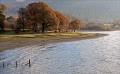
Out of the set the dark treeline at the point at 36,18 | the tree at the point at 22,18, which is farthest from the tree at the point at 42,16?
the tree at the point at 22,18

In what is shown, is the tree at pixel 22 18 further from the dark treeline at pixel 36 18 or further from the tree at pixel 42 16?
the tree at pixel 42 16

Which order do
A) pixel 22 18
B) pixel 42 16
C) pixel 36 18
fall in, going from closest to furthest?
pixel 42 16 → pixel 36 18 → pixel 22 18

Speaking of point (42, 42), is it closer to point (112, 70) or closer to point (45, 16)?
point (45, 16)

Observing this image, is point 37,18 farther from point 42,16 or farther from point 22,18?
point 22,18

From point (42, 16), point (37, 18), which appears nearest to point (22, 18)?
point (37, 18)

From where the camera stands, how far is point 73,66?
57469mm

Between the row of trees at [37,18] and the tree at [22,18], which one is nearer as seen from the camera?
the row of trees at [37,18]

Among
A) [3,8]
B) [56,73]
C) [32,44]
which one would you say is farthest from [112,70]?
[3,8]

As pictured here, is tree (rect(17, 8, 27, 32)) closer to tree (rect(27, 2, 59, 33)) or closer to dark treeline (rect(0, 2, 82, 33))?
dark treeline (rect(0, 2, 82, 33))

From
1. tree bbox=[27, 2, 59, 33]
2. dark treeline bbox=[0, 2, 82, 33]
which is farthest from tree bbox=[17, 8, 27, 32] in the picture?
tree bbox=[27, 2, 59, 33]

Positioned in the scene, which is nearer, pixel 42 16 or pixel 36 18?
pixel 42 16

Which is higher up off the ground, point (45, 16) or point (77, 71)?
point (45, 16)

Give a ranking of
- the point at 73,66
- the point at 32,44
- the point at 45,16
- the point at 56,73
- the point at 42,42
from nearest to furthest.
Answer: the point at 56,73 → the point at 73,66 → the point at 32,44 → the point at 42,42 → the point at 45,16

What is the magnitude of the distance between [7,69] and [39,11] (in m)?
94.7
